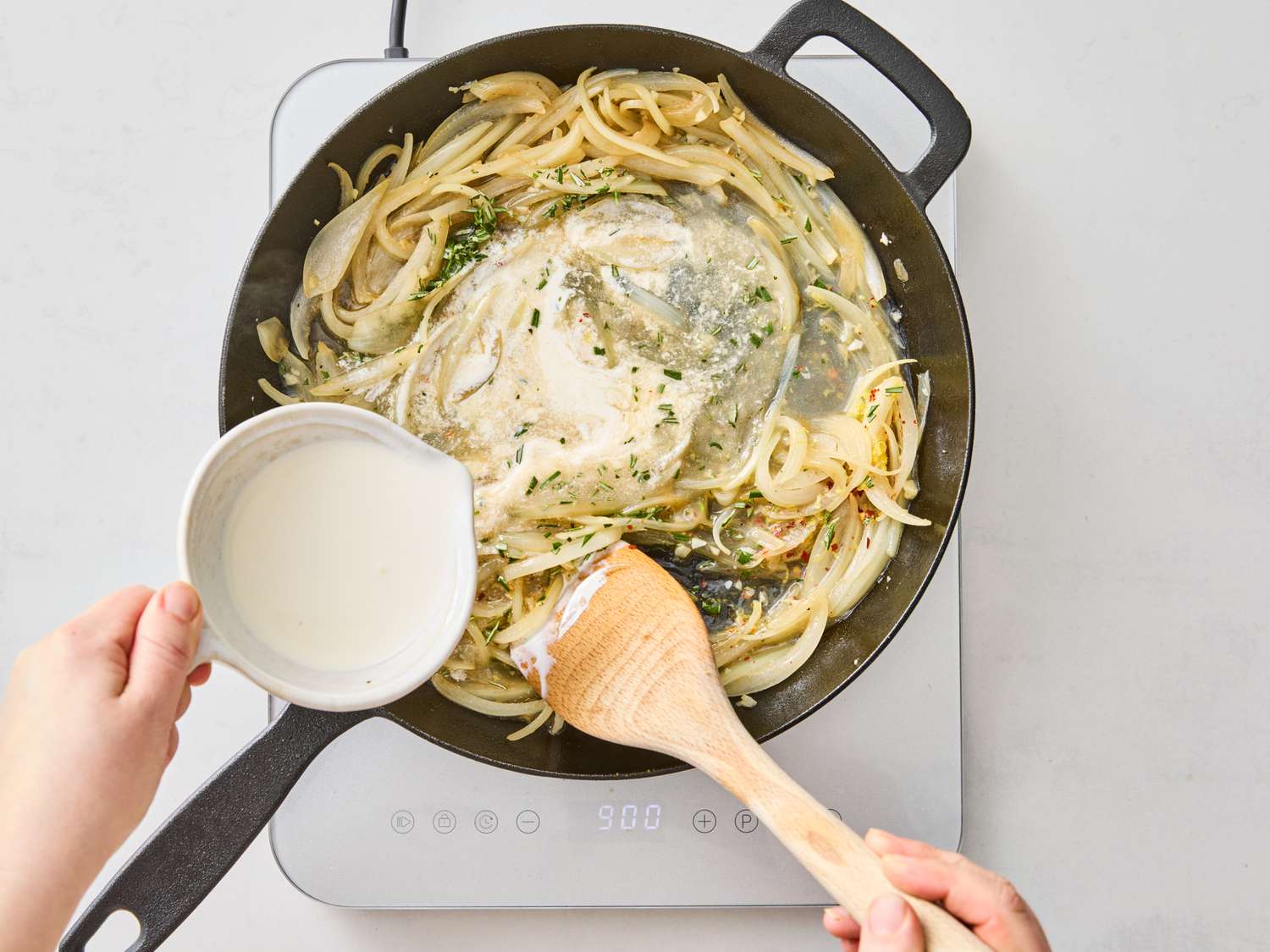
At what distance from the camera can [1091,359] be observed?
209cm

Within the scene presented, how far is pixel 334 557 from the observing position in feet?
5.10

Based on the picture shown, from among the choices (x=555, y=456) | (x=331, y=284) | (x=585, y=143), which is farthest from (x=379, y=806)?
(x=585, y=143)

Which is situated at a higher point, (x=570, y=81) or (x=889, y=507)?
(x=570, y=81)

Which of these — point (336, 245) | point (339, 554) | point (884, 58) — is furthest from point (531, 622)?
point (884, 58)

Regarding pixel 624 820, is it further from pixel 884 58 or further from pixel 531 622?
pixel 884 58

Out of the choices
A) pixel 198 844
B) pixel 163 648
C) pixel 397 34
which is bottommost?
pixel 198 844

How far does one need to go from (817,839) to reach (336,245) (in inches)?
54.3

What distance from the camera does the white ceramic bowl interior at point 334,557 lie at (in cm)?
141

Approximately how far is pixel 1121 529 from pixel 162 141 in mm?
2193

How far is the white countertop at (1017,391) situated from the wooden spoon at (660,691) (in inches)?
23.3

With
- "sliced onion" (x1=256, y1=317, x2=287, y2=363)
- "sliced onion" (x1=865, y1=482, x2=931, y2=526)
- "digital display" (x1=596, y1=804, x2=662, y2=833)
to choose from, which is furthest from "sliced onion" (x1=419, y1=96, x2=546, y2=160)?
"digital display" (x1=596, y1=804, x2=662, y2=833)

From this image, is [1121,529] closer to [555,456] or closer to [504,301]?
[555,456]

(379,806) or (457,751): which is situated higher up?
(457,751)

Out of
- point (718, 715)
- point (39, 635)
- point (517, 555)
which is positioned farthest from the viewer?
point (39, 635)
